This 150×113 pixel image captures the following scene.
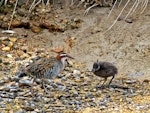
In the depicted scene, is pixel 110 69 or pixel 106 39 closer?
pixel 110 69

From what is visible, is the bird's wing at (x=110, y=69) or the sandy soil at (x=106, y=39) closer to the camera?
the bird's wing at (x=110, y=69)

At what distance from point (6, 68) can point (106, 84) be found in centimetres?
149

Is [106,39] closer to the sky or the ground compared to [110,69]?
closer to the sky

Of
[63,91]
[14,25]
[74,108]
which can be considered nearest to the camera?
[74,108]

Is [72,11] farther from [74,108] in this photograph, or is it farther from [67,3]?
[74,108]

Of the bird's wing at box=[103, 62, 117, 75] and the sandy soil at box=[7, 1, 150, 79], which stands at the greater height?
the sandy soil at box=[7, 1, 150, 79]

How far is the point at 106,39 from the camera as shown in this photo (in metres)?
9.15

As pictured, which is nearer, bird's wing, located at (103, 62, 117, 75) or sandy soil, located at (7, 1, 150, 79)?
bird's wing, located at (103, 62, 117, 75)

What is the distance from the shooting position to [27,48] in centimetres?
893

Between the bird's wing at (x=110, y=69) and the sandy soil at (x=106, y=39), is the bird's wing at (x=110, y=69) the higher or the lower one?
the lower one

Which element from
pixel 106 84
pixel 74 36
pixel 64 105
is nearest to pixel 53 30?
pixel 74 36

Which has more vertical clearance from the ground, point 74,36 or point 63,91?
point 74,36

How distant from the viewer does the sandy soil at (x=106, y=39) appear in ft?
28.3

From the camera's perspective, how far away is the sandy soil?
8.62 m
